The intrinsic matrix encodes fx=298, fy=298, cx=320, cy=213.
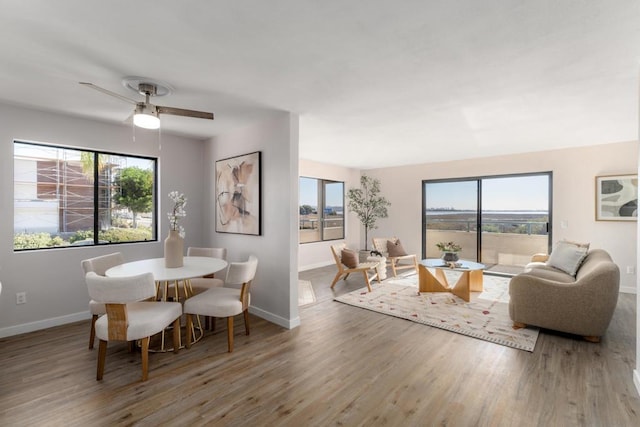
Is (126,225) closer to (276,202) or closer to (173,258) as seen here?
(173,258)

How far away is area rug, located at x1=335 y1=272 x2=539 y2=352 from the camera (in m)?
3.16

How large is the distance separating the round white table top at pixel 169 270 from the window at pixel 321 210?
369 cm

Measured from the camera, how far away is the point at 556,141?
4770 millimetres

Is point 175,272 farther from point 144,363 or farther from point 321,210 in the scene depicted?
point 321,210

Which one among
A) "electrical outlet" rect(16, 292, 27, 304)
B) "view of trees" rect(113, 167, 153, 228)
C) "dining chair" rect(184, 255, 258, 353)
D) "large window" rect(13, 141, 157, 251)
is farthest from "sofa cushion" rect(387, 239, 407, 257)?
"electrical outlet" rect(16, 292, 27, 304)

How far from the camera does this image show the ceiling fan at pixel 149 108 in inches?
96.3

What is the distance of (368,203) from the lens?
7355mm

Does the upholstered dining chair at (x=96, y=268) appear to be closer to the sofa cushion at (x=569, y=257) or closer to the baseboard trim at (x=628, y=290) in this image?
the sofa cushion at (x=569, y=257)

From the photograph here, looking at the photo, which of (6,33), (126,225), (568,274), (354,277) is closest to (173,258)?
(126,225)

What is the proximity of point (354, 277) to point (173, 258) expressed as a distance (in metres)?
3.70

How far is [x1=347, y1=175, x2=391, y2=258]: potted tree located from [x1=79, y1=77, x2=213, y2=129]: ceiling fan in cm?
500

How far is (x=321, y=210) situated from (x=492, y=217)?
3.71 meters

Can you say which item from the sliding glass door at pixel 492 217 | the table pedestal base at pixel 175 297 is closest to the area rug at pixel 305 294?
the table pedestal base at pixel 175 297

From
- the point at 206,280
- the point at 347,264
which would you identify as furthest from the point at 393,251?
the point at 206,280
